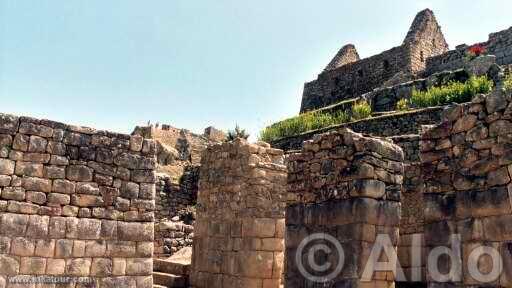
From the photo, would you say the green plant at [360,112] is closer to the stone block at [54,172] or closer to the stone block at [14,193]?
the stone block at [54,172]

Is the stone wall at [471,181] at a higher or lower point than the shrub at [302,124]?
lower

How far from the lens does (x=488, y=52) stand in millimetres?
22797

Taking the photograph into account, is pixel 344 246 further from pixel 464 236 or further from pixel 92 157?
pixel 92 157

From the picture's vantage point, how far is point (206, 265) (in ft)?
32.2

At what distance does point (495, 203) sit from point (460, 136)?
2.86ft

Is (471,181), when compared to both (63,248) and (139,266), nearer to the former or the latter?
(139,266)

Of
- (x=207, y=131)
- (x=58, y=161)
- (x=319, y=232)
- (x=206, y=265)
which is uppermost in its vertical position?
(x=207, y=131)

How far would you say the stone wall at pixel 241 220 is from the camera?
351 inches

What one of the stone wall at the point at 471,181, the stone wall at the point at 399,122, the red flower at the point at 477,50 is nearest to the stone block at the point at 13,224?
the stone wall at the point at 471,181

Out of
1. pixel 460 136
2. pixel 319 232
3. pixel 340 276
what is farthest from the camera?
pixel 319 232

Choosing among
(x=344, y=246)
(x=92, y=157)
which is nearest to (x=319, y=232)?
(x=344, y=246)

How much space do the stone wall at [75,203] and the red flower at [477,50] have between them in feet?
63.8

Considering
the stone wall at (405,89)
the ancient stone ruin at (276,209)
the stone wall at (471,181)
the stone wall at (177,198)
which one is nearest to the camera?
the stone wall at (471,181)

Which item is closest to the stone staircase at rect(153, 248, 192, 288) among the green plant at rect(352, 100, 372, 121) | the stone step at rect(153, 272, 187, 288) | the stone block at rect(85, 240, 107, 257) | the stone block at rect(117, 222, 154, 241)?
the stone step at rect(153, 272, 187, 288)
